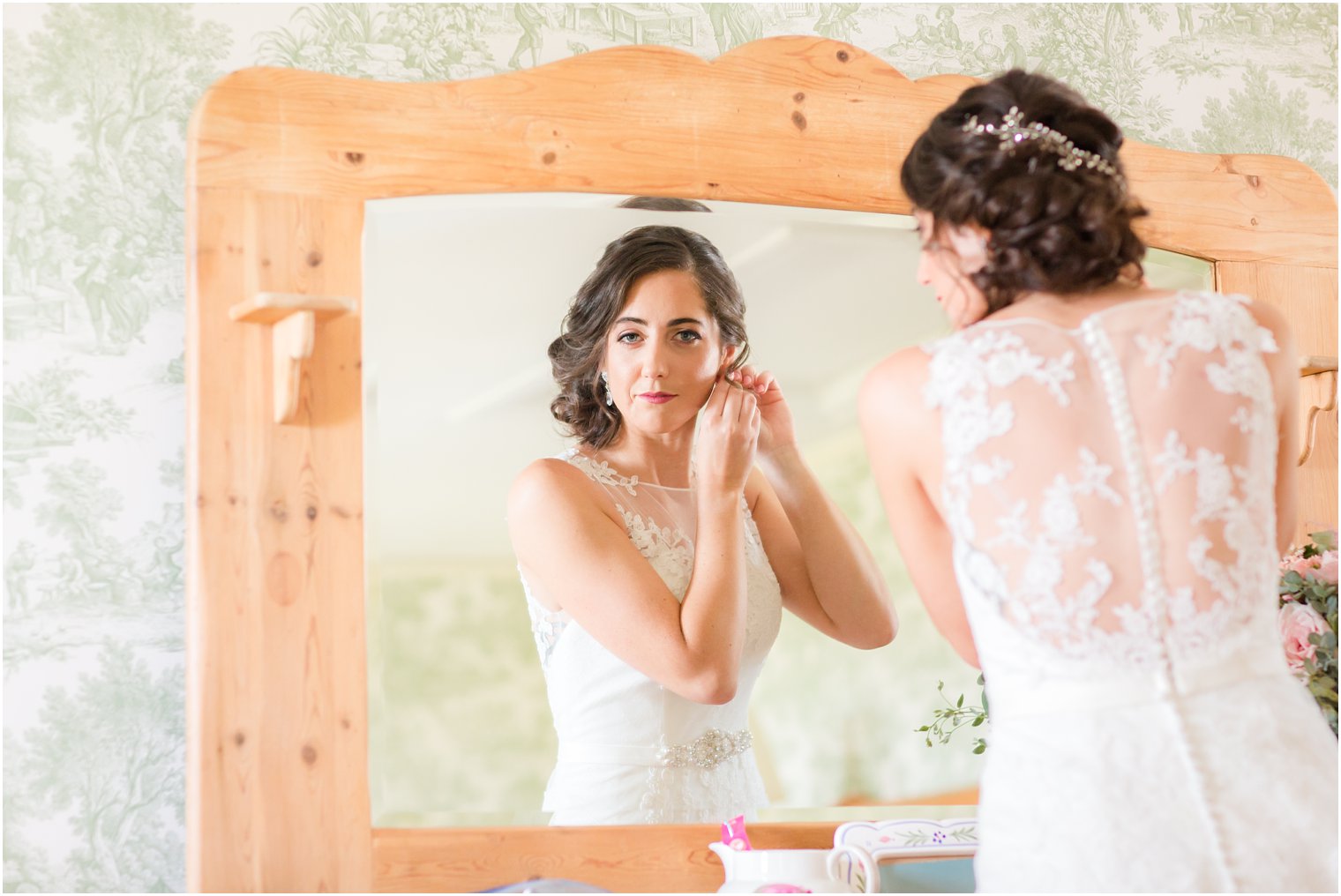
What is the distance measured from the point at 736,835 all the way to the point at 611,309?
0.72 metres

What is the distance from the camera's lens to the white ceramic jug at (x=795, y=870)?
1545 millimetres

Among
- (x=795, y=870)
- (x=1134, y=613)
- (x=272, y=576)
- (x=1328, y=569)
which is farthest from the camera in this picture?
(x=1328, y=569)

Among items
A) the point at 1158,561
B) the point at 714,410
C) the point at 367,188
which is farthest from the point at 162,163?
the point at 1158,561

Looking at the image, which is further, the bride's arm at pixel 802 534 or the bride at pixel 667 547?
the bride's arm at pixel 802 534

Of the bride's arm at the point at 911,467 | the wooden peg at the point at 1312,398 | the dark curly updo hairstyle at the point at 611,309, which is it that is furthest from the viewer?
the wooden peg at the point at 1312,398

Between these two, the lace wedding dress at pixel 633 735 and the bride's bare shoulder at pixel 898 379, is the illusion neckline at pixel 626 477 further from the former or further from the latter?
the bride's bare shoulder at pixel 898 379

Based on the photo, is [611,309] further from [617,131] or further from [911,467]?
[911,467]

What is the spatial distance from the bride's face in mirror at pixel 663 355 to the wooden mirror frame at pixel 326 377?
6.2 inches

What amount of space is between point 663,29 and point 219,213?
73 cm

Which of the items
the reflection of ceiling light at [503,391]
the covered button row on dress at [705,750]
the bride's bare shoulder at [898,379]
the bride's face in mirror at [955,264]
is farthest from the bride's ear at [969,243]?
the covered button row on dress at [705,750]

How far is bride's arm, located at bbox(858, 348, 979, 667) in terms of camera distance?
49.2 inches

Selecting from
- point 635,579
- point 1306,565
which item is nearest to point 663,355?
point 635,579

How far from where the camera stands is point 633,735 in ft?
5.54

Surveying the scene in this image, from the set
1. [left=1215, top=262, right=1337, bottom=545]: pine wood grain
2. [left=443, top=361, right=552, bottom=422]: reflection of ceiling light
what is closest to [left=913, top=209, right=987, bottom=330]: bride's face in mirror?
[left=443, top=361, right=552, bottom=422]: reflection of ceiling light
